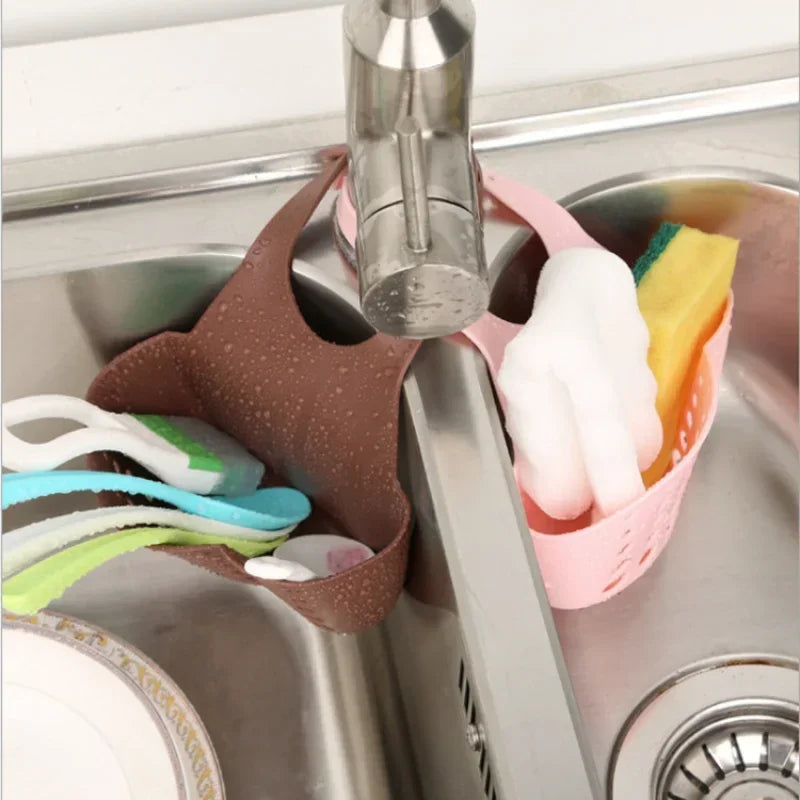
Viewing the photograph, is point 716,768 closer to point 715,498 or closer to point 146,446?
point 715,498

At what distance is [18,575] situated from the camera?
50 cm

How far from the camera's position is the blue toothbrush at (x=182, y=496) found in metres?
0.51

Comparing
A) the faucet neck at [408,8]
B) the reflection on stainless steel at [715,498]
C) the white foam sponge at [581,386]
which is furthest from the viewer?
the reflection on stainless steel at [715,498]

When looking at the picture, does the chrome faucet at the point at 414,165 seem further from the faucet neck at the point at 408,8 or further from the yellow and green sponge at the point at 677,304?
the yellow and green sponge at the point at 677,304

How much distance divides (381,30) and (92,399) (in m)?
0.33

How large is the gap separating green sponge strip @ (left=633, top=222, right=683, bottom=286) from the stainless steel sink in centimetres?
4

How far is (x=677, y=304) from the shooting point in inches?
22.2

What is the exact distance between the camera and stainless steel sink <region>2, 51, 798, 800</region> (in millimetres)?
609

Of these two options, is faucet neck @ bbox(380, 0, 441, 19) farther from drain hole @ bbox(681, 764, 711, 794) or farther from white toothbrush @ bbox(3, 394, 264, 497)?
drain hole @ bbox(681, 764, 711, 794)

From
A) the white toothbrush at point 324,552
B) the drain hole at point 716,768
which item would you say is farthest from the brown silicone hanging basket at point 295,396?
the drain hole at point 716,768

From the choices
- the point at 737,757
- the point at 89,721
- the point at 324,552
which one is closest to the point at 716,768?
the point at 737,757

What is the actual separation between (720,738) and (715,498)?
173mm

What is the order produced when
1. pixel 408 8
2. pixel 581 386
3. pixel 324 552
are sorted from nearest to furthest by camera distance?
pixel 408 8
pixel 581 386
pixel 324 552

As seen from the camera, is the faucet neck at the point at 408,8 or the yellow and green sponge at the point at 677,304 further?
the yellow and green sponge at the point at 677,304
